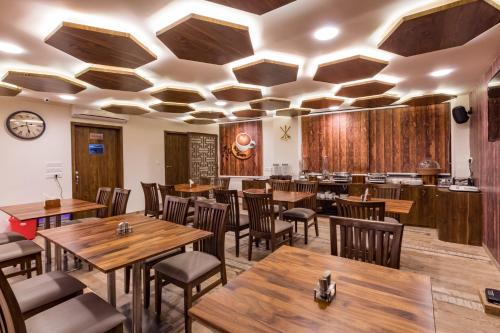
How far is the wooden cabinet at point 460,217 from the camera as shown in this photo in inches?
146

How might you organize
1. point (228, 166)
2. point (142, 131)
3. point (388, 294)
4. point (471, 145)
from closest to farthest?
point (388, 294)
point (471, 145)
point (142, 131)
point (228, 166)

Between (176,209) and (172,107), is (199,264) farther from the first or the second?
(172,107)

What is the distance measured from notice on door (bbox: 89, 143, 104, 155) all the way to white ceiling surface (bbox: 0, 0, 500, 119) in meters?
2.46

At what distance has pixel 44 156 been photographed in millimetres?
4789

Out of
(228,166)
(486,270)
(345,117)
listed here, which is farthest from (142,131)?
Result: (486,270)

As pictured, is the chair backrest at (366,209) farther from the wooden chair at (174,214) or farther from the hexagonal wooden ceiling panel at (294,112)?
the hexagonal wooden ceiling panel at (294,112)

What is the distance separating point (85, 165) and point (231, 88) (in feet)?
12.6

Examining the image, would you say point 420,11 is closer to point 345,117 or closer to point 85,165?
point 345,117

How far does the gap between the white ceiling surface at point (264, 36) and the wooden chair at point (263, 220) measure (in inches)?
64.5

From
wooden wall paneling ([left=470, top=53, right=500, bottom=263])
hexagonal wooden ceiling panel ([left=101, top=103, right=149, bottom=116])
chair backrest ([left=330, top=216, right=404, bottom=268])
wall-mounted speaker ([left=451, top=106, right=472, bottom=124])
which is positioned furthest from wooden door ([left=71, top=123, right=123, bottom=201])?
wall-mounted speaker ([left=451, top=106, right=472, bottom=124])

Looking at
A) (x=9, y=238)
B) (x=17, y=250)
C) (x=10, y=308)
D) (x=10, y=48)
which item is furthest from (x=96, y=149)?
(x=10, y=308)

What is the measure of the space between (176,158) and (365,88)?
204 inches

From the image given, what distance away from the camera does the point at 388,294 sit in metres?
1.12

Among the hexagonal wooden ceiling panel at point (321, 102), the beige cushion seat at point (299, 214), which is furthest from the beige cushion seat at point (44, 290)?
the hexagonal wooden ceiling panel at point (321, 102)
